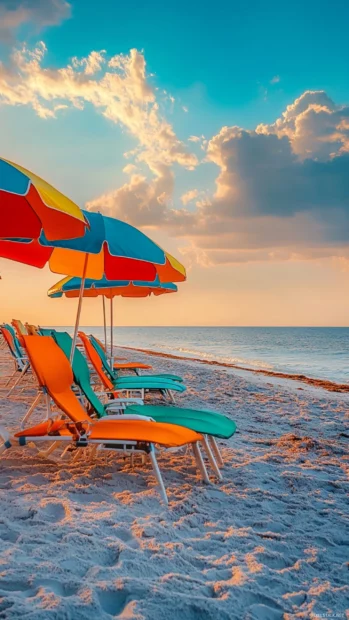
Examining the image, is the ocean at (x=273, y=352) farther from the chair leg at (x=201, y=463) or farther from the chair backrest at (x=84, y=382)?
the chair leg at (x=201, y=463)

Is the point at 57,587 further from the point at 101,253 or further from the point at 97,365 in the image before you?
the point at 97,365

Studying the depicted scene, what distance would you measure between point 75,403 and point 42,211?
76.7 inches

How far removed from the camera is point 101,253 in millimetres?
5461

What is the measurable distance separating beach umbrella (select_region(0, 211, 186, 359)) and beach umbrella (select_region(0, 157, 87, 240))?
0.30m

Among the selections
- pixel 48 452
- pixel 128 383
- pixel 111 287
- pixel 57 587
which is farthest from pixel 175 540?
pixel 111 287

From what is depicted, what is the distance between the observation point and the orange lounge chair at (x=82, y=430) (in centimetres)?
331

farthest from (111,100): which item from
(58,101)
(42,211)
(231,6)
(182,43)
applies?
(42,211)

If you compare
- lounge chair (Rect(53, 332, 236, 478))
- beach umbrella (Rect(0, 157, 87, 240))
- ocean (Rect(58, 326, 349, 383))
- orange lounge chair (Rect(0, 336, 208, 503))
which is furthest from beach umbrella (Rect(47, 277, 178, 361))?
ocean (Rect(58, 326, 349, 383))

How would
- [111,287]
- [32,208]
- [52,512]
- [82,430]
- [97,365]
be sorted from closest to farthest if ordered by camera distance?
[52,512] → [32,208] → [82,430] → [97,365] → [111,287]

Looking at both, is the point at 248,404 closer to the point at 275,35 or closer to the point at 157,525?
the point at 157,525

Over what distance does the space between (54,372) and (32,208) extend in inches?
66.2

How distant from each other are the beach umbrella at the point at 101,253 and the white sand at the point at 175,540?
1.82 meters

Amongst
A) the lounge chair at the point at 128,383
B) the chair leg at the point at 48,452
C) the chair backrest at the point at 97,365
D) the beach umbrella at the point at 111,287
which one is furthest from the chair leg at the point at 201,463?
the beach umbrella at the point at 111,287

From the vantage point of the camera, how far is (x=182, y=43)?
1186 cm
